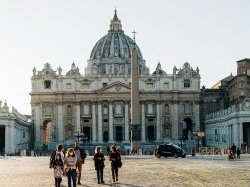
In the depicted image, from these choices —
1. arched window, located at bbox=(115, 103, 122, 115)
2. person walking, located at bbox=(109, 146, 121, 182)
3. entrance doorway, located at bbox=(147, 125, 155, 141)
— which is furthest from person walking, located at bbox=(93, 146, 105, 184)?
→ entrance doorway, located at bbox=(147, 125, 155, 141)

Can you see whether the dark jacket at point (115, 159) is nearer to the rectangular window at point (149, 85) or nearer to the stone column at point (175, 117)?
the stone column at point (175, 117)

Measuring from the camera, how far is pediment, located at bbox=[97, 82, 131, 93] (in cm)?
10456

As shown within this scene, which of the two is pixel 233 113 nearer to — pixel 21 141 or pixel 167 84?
pixel 167 84

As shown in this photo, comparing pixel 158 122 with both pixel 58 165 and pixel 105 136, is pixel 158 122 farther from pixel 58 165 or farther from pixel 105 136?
pixel 58 165

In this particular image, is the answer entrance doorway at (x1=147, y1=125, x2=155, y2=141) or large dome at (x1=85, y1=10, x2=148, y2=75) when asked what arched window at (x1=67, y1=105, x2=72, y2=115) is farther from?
large dome at (x1=85, y1=10, x2=148, y2=75)

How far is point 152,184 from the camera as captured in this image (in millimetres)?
21453

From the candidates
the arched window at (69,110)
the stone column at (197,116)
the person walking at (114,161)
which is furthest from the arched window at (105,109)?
the person walking at (114,161)

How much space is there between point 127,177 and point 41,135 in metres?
80.1

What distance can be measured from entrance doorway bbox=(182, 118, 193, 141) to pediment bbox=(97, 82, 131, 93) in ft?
42.2

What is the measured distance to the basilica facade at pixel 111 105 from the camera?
105 m

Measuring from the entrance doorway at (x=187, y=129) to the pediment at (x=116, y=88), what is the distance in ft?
42.2

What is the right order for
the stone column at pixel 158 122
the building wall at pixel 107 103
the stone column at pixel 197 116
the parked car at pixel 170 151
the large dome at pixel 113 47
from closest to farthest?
1. the parked car at pixel 170 151
2. the building wall at pixel 107 103
3. the stone column at pixel 158 122
4. the stone column at pixel 197 116
5. the large dome at pixel 113 47

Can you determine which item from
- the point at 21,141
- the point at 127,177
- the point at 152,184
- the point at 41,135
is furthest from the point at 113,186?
the point at 41,135

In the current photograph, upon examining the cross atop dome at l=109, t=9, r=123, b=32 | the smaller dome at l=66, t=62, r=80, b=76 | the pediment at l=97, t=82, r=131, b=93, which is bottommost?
the pediment at l=97, t=82, r=131, b=93
